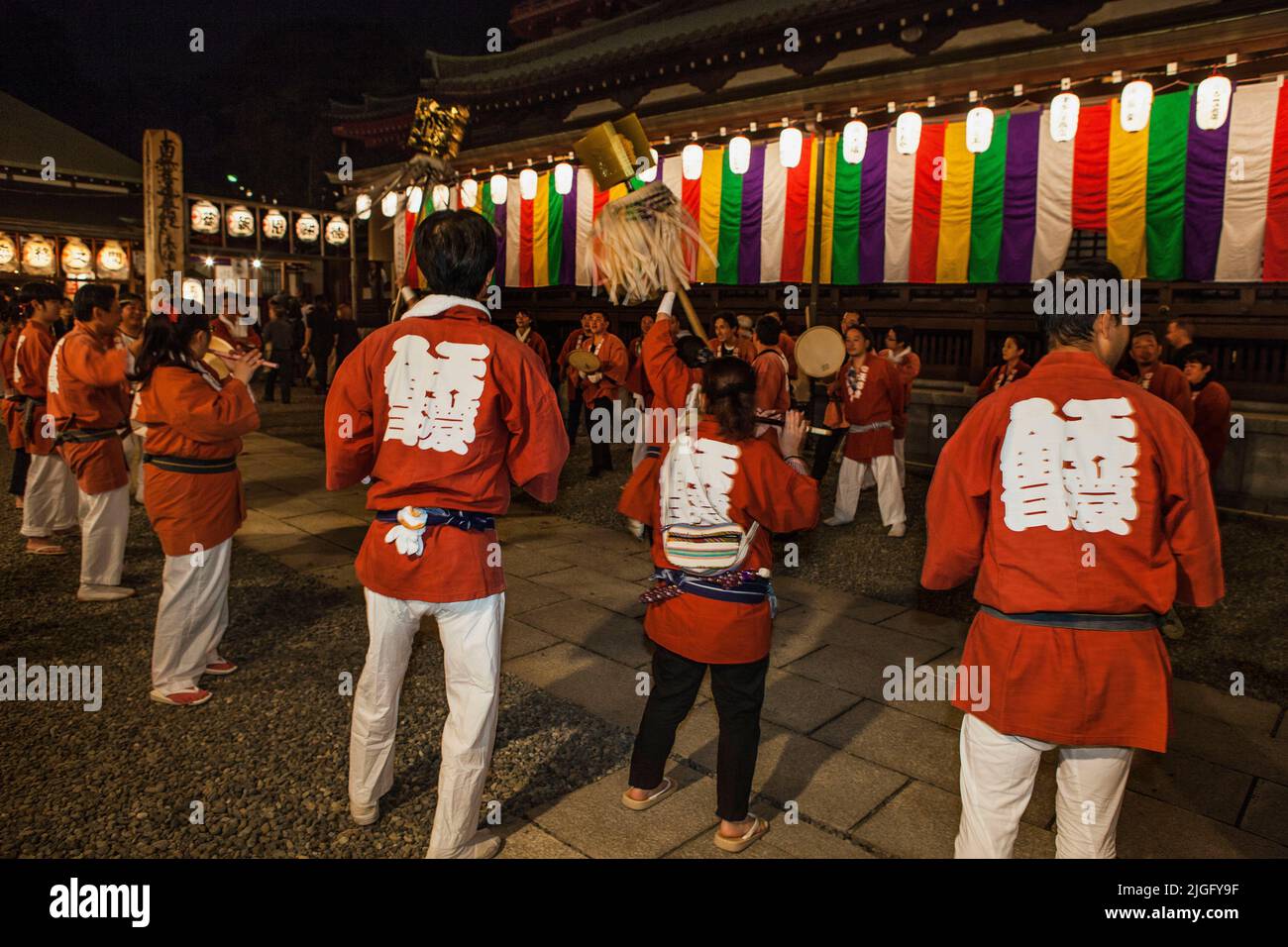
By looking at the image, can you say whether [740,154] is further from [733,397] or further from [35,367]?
[733,397]

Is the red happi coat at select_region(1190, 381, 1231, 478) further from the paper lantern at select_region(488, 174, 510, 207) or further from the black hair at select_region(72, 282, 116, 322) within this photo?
the paper lantern at select_region(488, 174, 510, 207)

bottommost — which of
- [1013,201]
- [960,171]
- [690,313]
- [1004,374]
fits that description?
[1004,374]

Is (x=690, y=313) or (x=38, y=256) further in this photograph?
(x=38, y=256)

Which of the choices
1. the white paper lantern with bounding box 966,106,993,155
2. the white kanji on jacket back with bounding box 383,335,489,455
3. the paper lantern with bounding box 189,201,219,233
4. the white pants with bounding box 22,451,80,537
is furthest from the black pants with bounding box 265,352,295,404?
the white kanji on jacket back with bounding box 383,335,489,455

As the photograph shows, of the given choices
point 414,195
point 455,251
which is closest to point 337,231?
point 414,195

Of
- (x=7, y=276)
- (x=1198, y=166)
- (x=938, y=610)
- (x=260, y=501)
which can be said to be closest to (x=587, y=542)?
(x=938, y=610)

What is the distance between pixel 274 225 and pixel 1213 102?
19.9 metres

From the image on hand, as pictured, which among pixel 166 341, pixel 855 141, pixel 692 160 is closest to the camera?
pixel 166 341

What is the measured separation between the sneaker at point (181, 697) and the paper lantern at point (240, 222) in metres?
19.2

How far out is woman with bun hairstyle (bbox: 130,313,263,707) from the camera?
167 inches

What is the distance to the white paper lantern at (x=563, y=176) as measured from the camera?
570 inches

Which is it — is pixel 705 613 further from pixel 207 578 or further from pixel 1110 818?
pixel 207 578

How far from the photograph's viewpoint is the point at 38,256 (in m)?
23.1

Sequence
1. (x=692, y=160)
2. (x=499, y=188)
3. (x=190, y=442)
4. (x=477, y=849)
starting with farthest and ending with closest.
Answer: (x=499, y=188), (x=692, y=160), (x=190, y=442), (x=477, y=849)
